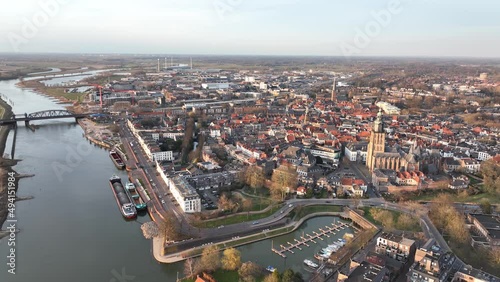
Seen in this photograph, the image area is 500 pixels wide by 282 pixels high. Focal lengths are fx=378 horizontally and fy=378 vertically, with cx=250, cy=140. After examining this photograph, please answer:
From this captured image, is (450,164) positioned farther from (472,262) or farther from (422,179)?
(472,262)

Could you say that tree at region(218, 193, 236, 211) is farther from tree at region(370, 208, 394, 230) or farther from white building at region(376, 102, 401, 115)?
white building at region(376, 102, 401, 115)

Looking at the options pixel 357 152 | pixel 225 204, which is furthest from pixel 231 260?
pixel 357 152

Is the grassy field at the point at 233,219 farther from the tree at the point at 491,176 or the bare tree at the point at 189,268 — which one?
the tree at the point at 491,176

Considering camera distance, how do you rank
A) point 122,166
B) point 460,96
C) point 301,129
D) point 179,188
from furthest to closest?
point 460,96 → point 301,129 → point 122,166 → point 179,188

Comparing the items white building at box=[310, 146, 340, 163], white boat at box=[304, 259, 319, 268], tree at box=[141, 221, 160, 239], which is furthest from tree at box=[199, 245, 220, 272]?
white building at box=[310, 146, 340, 163]

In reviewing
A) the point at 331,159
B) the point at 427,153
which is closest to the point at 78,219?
the point at 331,159

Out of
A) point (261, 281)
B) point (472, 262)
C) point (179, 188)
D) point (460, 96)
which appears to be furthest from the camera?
point (460, 96)

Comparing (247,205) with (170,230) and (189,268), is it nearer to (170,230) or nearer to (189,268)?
(170,230)
